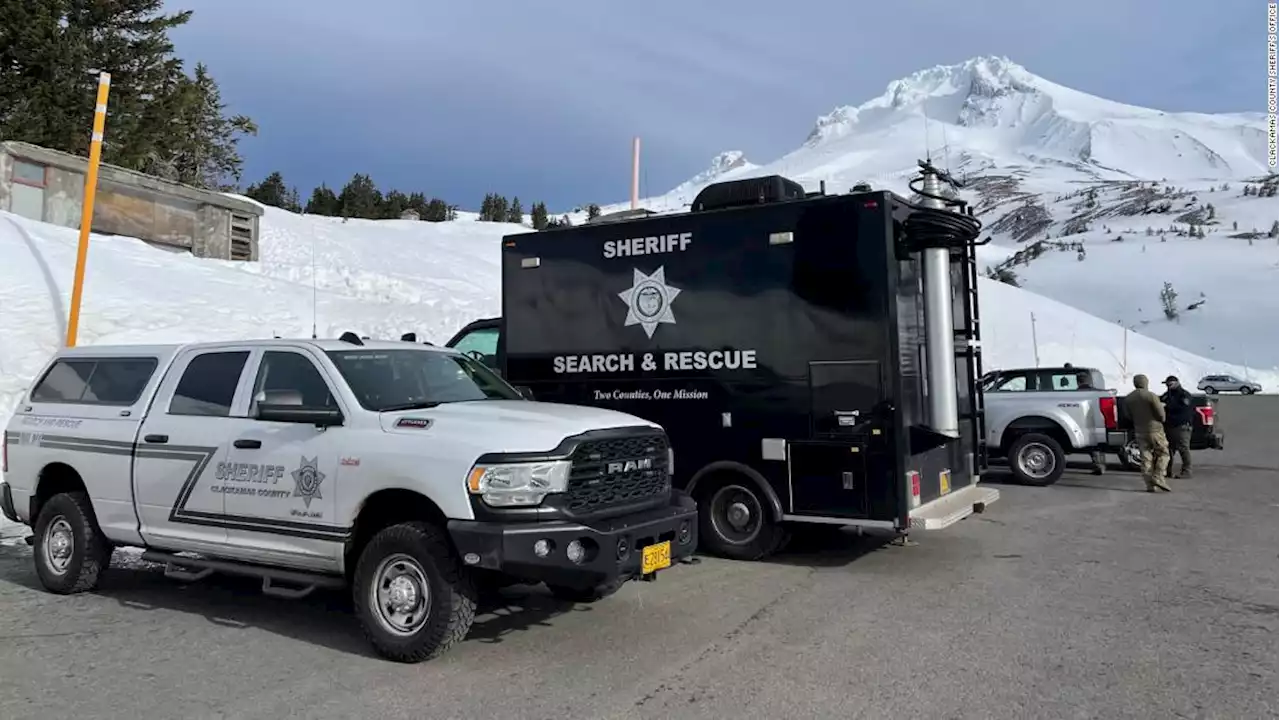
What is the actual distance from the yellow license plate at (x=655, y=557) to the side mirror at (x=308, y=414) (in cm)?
200

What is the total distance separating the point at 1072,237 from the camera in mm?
137625

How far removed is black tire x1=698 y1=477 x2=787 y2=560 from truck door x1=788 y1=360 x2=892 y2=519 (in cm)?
36

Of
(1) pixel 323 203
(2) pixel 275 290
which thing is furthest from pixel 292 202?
(2) pixel 275 290

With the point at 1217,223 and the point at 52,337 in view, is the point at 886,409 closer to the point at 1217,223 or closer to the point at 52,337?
the point at 52,337

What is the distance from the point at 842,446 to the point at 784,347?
96cm

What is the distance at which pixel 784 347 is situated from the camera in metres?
7.85

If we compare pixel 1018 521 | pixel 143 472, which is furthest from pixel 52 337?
pixel 1018 521

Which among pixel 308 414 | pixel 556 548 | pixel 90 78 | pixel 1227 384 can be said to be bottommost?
pixel 556 548

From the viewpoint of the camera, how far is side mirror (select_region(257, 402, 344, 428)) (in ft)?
18.5

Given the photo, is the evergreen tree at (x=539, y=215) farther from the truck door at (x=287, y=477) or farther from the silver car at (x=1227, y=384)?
the truck door at (x=287, y=477)

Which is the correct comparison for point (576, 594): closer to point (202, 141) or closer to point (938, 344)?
point (938, 344)

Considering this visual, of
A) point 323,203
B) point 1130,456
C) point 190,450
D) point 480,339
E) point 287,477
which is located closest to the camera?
point 287,477

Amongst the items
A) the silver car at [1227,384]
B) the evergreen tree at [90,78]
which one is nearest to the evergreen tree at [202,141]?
the evergreen tree at [90,78]

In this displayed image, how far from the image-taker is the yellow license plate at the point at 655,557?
5.39 meters
